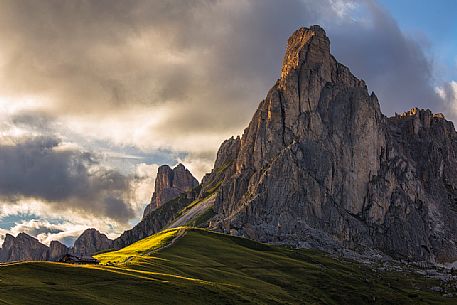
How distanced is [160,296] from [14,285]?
28651 mm

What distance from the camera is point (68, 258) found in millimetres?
156875

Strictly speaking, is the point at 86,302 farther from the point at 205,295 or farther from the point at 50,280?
the point at 205,295

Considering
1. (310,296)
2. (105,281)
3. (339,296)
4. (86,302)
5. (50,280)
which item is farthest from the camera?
(339,296)

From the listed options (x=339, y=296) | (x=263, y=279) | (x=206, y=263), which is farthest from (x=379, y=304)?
→ (x=206, y=263)

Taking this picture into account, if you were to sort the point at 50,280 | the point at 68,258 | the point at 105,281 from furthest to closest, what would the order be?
1. the point at 68,258
2. the point at 105,281
3. the point at 50,280

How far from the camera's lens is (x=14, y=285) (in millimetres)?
93375

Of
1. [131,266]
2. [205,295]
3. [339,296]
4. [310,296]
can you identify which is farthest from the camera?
[339,296]

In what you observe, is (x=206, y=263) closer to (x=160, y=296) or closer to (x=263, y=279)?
(x=263, y=279)

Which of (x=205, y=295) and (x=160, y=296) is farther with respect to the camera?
(x=205, y=295)

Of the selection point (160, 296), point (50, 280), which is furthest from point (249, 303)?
point (50, 280)

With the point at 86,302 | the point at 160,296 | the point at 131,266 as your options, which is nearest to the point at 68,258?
the point at 131,266

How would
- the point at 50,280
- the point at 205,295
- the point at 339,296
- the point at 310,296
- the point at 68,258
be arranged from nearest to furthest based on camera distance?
the point at 50,280 < the point at 205,295 < the point at 68,258 < the point at 310,296 < the point at 339,296

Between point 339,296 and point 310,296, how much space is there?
16.9 meters

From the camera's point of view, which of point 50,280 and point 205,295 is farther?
point 205,295
